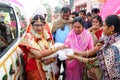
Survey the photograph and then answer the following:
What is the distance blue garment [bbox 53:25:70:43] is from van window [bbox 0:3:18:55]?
81cm

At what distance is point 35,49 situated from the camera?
3.58 meters

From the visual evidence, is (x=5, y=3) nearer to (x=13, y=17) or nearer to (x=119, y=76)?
(x=13, y=17)

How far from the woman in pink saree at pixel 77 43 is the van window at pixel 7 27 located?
847mm

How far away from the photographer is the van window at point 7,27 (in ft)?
11.7

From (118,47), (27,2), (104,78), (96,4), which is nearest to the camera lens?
(118,47)

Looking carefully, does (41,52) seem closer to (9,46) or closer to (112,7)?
(9,46)

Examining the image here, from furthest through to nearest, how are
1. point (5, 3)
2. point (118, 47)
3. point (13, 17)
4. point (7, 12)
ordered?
point (13, 17)
point (7, 12)
point (5, 3)
point (118, 47)

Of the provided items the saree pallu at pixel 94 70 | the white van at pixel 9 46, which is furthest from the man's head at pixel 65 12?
the saree pallu at pixel 94 70

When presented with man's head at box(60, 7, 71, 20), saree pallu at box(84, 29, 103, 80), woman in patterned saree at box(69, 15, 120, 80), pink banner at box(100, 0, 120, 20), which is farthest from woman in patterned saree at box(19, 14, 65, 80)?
pink banner at box(100, 0, 120, 20)

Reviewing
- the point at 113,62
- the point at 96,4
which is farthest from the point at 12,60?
the point at 96,4

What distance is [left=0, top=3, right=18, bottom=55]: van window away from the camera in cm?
356

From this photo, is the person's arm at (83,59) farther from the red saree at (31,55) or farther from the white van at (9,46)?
the white van at (9,46)

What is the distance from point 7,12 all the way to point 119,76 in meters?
1.92

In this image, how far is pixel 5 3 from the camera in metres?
3.92
